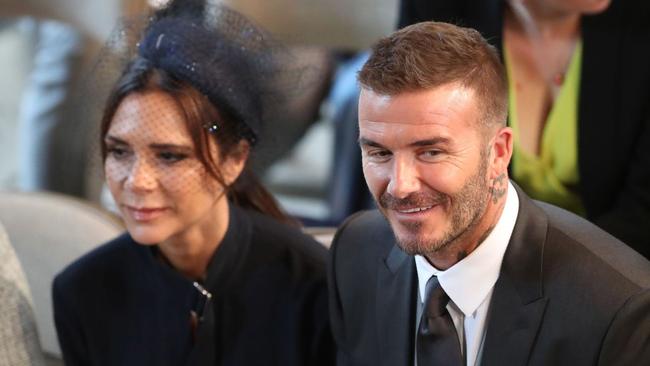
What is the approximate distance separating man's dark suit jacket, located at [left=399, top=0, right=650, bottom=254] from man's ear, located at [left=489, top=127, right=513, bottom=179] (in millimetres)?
580

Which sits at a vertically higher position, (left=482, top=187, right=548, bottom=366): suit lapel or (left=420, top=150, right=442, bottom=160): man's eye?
(left=420, top=150, right=442, bottom=160): man's eye

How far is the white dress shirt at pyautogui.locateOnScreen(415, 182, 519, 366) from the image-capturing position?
1222 millimetres

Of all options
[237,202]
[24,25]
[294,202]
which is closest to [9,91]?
[24,25]

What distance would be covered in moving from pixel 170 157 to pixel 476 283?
0.51 meters

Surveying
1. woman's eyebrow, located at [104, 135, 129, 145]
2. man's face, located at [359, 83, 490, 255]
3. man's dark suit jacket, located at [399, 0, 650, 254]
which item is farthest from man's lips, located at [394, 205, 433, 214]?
man's dark suit jacket, located at [399, 0, 650, 254]

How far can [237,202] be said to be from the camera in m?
1.68

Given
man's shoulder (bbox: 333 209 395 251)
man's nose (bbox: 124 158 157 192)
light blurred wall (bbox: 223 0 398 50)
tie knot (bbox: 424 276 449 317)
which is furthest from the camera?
light blurred wall (bbox: 223 0 398 50)

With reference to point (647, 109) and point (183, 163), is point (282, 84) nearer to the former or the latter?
point (183, 163)

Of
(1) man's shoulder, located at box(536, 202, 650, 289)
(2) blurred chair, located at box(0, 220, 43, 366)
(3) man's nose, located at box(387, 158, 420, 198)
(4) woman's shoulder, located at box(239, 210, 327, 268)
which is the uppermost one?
(3) man's nose, located at box(387, 158, 420, 198)

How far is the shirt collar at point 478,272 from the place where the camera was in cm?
122

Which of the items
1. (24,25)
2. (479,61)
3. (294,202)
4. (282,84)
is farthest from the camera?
(294,202)

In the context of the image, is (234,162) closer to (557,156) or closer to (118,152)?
(118,152)

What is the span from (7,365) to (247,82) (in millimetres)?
535

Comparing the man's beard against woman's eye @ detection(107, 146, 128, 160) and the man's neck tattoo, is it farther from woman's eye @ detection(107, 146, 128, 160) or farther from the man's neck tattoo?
woman's eye @ detection(107, 146, 128, 160)
